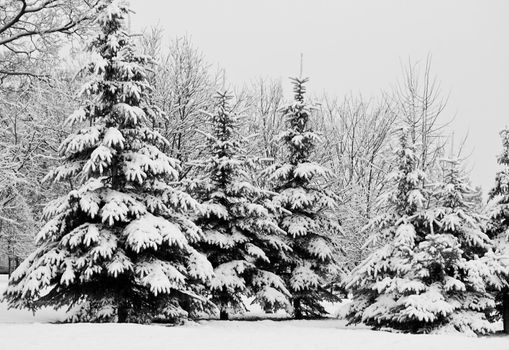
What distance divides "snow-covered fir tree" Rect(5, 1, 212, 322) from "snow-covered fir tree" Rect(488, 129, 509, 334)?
9381mm

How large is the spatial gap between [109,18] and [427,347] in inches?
443

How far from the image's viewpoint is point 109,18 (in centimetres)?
1405

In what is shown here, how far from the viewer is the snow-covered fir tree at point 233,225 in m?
17.4

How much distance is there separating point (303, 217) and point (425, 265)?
19.9 feet

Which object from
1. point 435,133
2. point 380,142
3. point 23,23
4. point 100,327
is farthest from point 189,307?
point 380,142

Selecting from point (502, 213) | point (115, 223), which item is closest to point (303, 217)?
point (502, 213)

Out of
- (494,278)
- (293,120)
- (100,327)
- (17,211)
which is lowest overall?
(100,327)

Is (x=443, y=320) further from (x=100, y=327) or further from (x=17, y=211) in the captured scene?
(x=17, y=211)

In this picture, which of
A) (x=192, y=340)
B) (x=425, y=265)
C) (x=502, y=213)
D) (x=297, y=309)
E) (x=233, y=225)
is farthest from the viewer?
(x=297, y=309)

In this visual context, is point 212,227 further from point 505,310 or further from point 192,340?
point 505,310

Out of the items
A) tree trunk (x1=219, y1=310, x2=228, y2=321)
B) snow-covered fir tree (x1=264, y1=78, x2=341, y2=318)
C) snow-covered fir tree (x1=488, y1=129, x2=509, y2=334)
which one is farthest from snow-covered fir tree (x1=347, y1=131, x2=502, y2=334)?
tree trunk (x1=219, y1=310, x2=228, y2=321)

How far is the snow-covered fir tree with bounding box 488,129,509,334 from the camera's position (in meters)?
16.3

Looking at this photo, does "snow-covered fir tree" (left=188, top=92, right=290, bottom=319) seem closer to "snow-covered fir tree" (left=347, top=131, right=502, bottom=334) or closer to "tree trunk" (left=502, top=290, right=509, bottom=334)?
"snow-covered fir tree" (left=347, top=131, right=502, bottom=334)

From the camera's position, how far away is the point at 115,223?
14.1 meters
